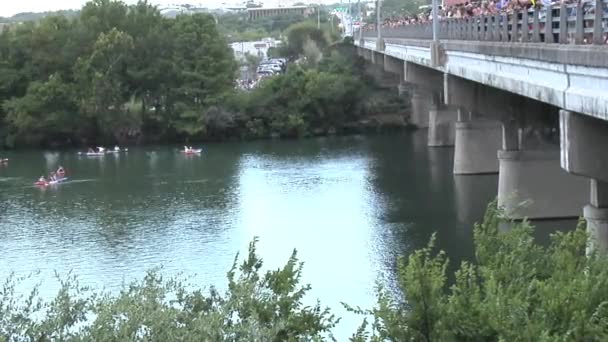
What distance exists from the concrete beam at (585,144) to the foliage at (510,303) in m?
6.94

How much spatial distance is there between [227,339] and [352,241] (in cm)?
2228

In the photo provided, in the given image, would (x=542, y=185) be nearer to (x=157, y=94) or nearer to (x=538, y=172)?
(x=538, y=172)

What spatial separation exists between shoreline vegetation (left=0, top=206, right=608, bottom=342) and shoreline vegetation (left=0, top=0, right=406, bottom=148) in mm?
62958

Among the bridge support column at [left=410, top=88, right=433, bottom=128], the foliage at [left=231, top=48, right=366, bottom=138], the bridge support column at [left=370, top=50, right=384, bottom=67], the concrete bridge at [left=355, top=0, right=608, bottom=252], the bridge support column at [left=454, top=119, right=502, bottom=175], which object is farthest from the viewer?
the bridge support column at [left=410, top=88, right=433, bottom=128]

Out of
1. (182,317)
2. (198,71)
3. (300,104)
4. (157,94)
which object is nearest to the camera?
(182,317)

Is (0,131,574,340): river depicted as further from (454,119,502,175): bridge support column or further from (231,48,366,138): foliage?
(231,48,366,138): foliage

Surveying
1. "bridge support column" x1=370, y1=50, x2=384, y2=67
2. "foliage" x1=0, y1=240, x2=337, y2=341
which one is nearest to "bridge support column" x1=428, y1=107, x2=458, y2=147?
"bridge support column" x1=370, y1=50, x2=384, y2=67

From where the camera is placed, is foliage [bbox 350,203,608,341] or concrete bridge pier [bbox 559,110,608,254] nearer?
foliage [bbox 350,203,608,341]

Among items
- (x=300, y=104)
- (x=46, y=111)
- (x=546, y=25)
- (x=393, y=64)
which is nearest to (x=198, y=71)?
(x=300, y=104)

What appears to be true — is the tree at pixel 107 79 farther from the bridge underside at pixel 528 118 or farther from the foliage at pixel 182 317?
the foliage at pixel 182 317

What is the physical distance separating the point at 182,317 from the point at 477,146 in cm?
3734

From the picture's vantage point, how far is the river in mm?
29172

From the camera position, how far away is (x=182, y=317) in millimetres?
11117

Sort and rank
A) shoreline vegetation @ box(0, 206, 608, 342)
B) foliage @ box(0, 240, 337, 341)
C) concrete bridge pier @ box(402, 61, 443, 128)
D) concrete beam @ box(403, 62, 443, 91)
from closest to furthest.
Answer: shoreline vegetation @ box(0, 206, 608, 342) → foliage @ box(0, 240, 337, 341) → concrete beam @ box(403, 62, 443, 91) → concrete bridge pier @ box(402, 61, 443, 128)
